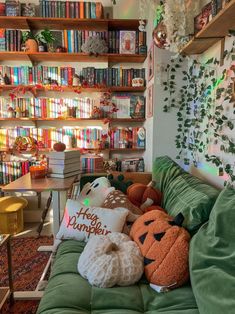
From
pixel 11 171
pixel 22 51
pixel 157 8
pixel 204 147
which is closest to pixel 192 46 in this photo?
pixel 157 8

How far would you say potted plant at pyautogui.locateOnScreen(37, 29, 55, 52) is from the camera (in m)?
2.97

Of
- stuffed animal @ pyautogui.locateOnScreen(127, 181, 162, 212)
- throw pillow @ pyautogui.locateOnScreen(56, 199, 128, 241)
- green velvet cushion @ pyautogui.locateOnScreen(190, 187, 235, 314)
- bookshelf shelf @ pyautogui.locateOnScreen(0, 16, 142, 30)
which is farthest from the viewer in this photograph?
bookshelf shelf @ pyautogui.locateOnScreen(0, 16, 142, 30)

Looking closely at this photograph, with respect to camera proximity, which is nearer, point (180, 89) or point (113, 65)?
point (180, 89)

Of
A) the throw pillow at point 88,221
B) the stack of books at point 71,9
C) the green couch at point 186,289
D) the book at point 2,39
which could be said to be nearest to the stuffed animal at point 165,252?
the green couch at point 186,289

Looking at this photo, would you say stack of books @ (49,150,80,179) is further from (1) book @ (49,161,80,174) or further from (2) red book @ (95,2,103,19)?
(2) red book @ (95,2,103,19)

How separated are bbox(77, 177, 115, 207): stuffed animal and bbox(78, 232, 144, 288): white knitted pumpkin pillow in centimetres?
64

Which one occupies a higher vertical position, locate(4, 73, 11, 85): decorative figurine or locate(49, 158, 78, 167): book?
locate(4, 73, 11, 85): decorative figurine

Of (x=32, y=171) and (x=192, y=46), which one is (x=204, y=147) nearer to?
(x=192, y=46)

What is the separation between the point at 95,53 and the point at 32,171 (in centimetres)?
154

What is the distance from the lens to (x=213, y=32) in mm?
1617

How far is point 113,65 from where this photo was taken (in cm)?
319

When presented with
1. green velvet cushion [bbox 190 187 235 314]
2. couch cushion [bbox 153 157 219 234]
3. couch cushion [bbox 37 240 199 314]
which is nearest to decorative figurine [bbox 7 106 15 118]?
couch cushion [bbox 153 157 219 234]

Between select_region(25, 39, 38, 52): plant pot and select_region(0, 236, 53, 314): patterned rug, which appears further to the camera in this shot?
select_region(25, 39, 38, 52): plant pot

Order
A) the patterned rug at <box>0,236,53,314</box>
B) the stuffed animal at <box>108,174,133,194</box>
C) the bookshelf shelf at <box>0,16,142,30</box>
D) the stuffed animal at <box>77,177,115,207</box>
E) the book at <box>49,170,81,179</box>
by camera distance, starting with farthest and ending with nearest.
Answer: the bookshelf shelf at <box>0,16,142,30</box>, the stuffed animal at <box>108,174,133,194</box>, the book at <box>49,170,81,179</box>, the stuffed animal at <box>77,177,115,207</box>, the patterned rug at <box>0,236,53,314</box>
